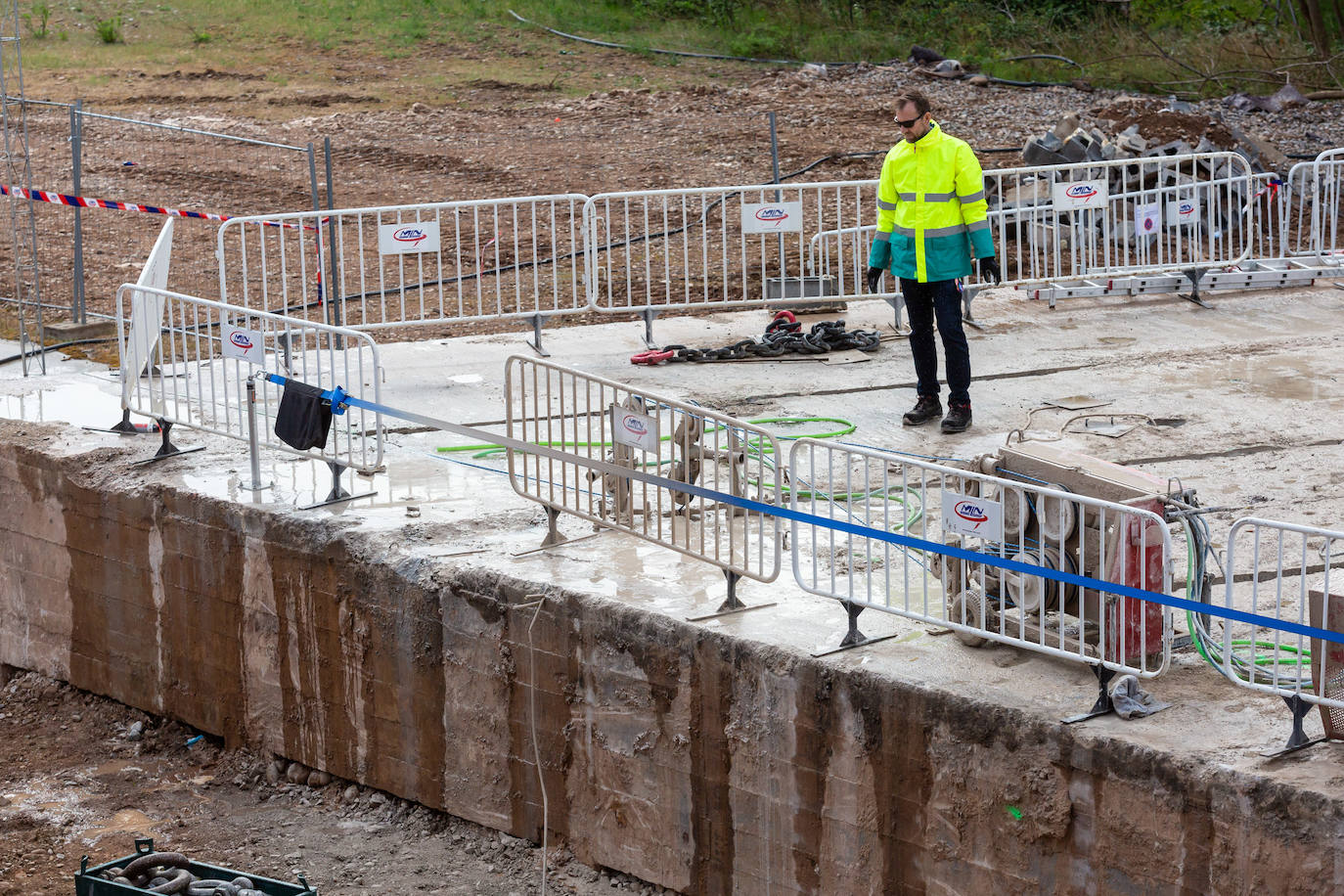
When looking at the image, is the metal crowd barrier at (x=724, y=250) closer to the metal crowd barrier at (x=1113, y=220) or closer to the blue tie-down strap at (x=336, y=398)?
the metal crowd barrier at (x=1113, y=220)

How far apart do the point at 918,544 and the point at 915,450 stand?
3151 mm

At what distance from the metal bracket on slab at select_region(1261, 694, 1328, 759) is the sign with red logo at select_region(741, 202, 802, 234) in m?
7.33

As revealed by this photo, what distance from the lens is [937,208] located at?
32.9ft

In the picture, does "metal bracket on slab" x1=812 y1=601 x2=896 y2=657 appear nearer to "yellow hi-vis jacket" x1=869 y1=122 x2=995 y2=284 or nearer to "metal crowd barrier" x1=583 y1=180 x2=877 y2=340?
"yellow hi-vis jacket" x1=869 y1=122 x2=995 y2=284

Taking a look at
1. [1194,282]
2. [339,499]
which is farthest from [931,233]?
[1194,282]

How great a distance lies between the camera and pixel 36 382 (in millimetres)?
11672

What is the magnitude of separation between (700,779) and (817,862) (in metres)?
0.67

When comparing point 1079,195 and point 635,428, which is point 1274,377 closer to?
point 1079,195

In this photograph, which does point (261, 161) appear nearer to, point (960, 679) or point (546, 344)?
point (546, 344)

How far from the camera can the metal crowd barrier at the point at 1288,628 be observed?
5.87 metres

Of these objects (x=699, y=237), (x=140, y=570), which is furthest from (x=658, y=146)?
(x=140, y=570)

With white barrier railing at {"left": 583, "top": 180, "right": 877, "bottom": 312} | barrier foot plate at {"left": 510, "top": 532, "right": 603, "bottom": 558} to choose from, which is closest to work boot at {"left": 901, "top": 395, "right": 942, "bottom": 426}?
white barrier railing at {"left": 583, "top": 180, "right": 877, "bottom": 312}

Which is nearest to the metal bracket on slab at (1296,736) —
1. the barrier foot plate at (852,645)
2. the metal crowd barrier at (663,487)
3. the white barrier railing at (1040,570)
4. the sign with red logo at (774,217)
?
the white barrier railing at (1040,570)

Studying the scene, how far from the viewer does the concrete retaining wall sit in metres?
6.23
